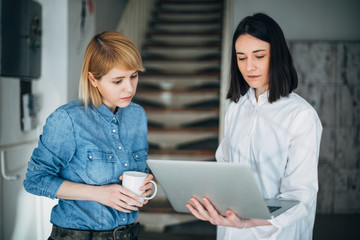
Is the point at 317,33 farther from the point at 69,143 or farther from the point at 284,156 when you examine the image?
the point at 69,143

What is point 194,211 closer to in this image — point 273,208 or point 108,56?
point 273,208

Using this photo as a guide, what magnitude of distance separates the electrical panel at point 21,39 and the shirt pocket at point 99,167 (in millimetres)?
1132

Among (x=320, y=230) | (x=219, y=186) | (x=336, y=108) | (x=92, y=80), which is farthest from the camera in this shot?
(x=336, y=108)

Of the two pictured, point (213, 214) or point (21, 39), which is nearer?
point (213, 214)

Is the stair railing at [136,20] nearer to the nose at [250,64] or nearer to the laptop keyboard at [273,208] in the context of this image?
the nose at [250,64]

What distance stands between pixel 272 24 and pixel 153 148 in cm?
276

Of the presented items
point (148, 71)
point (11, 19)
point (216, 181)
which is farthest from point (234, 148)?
point (148, 71)

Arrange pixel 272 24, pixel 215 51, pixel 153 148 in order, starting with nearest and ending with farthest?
pixel 272 24, pixel 153 148, pixel 215 51

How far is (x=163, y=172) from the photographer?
1.01 meters

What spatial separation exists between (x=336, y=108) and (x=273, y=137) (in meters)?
3.49

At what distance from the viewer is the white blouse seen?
1.14 metres

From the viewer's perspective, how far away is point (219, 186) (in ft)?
3.19

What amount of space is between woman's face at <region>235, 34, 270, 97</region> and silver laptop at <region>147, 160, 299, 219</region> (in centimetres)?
43

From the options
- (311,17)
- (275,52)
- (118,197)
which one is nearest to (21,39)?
(118,197)
